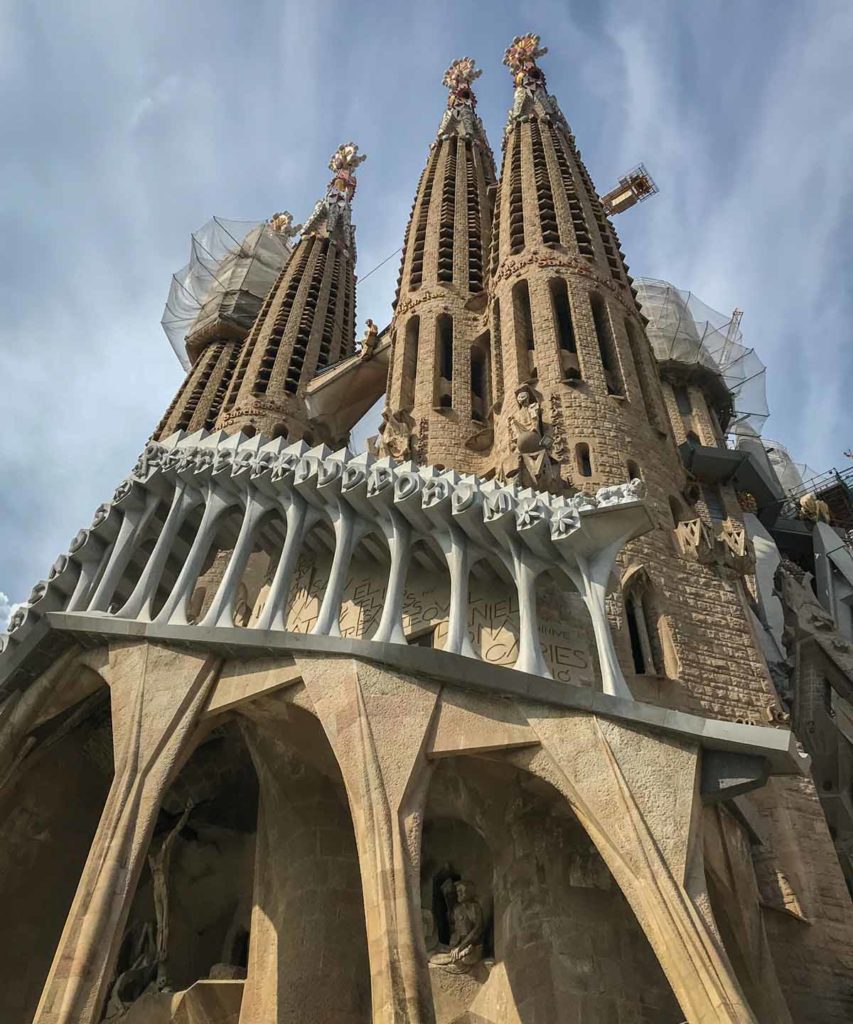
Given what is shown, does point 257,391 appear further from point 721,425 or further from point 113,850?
point 113,850

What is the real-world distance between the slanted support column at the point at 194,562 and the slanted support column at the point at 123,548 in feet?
2.60

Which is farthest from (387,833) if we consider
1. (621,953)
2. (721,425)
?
(721,425)

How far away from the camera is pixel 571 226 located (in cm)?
1922

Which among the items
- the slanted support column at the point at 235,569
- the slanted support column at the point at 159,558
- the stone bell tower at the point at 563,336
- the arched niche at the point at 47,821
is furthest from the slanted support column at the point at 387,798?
the stone bell tower at the point at 563,336

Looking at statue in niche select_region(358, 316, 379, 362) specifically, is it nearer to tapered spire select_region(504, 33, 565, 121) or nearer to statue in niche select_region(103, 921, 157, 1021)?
tapered spire select_region(504, 33, 565, 121)

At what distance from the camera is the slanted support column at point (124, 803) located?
7863 mm

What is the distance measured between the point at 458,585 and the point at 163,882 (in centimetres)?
565

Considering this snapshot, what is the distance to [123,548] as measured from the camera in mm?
12297

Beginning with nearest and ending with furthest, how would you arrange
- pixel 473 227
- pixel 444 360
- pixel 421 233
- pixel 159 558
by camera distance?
1. pixel 159 558
2. pixel 444 360
3. pixel 473 227
4. pixel 421 233

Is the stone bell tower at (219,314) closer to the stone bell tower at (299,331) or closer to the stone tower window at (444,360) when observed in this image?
the stone bell tower at (299,331)

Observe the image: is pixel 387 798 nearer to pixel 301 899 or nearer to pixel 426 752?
pixel 426 752

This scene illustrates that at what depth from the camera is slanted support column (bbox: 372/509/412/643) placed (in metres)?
9.47

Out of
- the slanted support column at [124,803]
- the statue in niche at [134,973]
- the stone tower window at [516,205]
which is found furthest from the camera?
the stone tower window at [516,205]

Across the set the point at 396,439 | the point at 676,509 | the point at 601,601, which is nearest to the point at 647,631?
the point at 601,601
